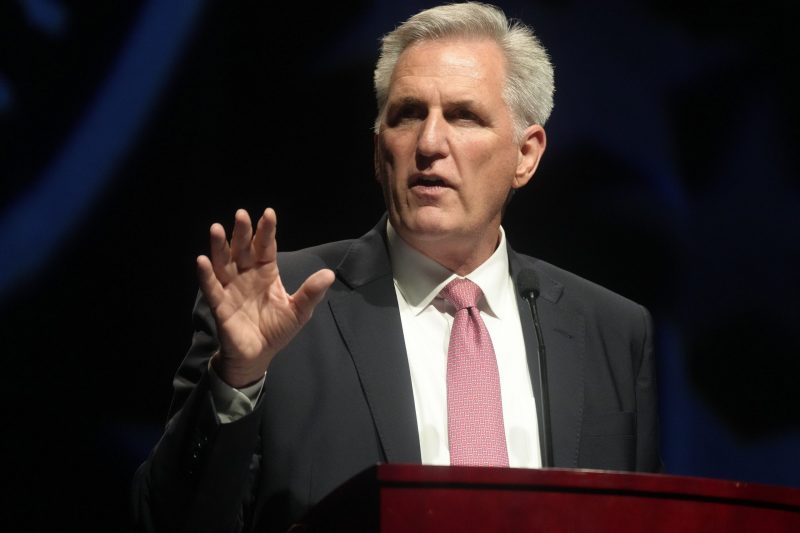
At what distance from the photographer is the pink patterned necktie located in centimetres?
201

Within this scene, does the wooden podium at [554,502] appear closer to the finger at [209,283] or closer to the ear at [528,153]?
the finger at [209,283]

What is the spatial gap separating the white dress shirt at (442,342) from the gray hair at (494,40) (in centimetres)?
31

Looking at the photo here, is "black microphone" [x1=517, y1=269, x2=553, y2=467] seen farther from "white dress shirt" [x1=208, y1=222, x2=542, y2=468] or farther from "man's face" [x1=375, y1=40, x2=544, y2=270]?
"man's face" [x1=375, y1=40, x2=544, y2=270]

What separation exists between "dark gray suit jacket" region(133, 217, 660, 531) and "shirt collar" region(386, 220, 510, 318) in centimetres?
4

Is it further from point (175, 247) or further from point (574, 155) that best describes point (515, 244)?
point (175, 247)

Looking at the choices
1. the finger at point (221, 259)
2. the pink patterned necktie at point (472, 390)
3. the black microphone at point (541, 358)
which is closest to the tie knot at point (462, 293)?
the pink patterned necktie at point (472, 390)

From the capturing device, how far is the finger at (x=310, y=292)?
1620mm

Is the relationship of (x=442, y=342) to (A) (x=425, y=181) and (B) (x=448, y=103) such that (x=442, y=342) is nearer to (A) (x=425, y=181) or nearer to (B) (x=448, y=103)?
(A) (x=425, y=181)

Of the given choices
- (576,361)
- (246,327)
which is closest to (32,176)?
(246,327)

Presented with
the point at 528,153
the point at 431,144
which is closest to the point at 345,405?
the point at 431,144

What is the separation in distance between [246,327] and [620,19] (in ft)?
5.39

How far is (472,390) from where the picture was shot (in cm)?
207

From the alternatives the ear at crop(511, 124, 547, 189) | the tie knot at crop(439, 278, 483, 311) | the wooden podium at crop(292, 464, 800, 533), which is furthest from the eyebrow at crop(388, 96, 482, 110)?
the wooden podium at crop(292, 464, 800, 533)

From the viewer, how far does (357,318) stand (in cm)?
211
